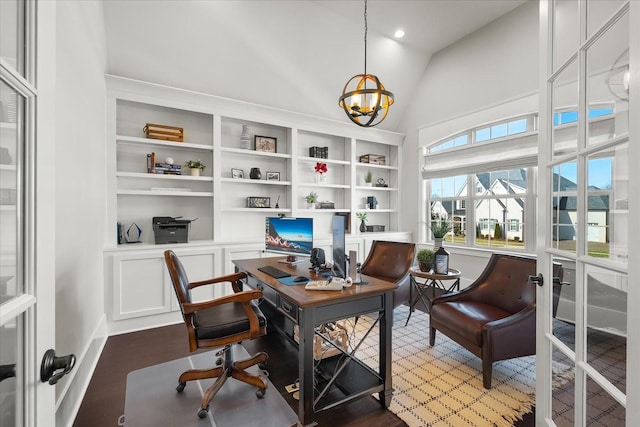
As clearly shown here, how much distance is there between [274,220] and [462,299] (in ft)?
6.44

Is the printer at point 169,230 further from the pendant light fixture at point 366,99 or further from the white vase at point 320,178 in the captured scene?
the pendant light fixture at point 366,99

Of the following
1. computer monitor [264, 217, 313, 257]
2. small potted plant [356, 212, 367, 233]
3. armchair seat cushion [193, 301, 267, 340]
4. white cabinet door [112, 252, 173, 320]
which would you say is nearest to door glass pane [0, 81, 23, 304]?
armchair seat cushion [193, 301, 267, 340]

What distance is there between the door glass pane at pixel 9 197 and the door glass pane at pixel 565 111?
1810 mm

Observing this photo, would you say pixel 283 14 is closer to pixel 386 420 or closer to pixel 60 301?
pixel 60 301

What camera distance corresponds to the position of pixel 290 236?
109 inches

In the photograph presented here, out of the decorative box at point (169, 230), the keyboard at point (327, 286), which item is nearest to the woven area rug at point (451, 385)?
the keyboard at point (327, 286)

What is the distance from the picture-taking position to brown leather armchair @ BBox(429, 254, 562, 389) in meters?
2.10

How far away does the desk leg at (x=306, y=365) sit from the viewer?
5.39 ft

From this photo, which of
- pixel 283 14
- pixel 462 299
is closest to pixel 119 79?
pixel 283 14

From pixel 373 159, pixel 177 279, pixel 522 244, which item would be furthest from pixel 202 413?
pixel 373 159

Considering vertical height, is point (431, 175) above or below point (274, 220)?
above

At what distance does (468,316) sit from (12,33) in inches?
111

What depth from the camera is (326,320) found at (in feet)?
5.63

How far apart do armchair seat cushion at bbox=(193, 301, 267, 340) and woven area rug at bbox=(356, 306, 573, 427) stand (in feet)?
3.68
